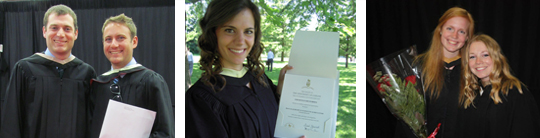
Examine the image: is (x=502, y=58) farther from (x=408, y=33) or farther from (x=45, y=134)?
(x=45, y=134)

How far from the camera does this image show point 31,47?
104 inches

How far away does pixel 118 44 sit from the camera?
2.54 metres

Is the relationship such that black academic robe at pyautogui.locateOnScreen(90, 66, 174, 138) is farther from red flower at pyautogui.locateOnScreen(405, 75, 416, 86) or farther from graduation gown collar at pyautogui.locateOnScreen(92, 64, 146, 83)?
red flower at pyautogui.locateOnScreen(405, 75, 416, 86)

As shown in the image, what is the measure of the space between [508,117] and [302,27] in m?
1.55

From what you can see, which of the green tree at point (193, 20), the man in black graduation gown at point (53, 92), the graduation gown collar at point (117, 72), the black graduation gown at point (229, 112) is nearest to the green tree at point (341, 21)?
the black graduation gown at point (229, 112)

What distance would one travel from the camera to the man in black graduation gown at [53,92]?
252cm

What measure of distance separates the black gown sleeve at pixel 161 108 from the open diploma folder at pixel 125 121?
5 cm

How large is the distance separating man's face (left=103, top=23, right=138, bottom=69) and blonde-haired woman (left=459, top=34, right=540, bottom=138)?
2425mm

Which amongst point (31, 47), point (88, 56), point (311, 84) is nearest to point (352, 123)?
point (311, 84)

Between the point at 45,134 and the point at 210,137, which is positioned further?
the point at 45,134

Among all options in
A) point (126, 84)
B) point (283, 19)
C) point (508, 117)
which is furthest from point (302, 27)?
point (508, 117)

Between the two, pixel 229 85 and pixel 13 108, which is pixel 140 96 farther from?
pixel 13 108

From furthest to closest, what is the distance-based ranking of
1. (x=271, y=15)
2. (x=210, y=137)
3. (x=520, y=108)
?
1. (x=520, y=108)
2. (x=271, y=15)
3. (x=210, y=137)

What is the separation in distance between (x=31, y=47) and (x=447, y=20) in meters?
3.14
